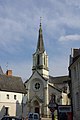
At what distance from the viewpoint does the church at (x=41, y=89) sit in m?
66.4

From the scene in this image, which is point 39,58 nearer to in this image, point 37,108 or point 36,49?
point 36,49

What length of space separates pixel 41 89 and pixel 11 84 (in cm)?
1451

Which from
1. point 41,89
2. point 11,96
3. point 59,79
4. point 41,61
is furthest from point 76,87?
point 59,79

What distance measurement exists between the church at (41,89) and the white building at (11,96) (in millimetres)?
9878

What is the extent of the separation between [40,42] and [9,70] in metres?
19.6

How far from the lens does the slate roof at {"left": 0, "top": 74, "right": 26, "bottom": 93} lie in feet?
178

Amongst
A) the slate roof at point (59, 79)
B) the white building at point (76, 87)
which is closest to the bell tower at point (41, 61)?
the slate roof at point (59, 79)

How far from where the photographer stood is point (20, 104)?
57156 millimetres

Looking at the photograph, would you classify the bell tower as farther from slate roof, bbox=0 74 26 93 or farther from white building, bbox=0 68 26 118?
white building, bbox=0 68 26 118

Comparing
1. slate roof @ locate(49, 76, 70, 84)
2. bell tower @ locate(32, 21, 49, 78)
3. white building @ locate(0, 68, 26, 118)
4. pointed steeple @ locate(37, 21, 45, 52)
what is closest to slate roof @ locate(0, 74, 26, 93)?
white building @ locate(0, 68, 26, 118)

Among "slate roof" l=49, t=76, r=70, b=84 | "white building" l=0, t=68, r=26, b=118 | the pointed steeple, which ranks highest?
the pointed steeple

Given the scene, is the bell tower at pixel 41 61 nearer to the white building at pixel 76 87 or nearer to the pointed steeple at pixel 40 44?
the pointed steeple at pixel 40 44

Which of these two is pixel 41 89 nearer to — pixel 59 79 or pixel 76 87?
pixel 59 79

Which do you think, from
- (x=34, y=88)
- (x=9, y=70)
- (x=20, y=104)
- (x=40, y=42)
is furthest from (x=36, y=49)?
(x=20, y=104)
